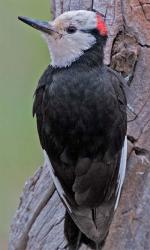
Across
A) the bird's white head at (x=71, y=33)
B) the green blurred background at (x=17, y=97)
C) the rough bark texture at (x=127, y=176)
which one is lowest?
the green blurred background at (x=17, y=97)

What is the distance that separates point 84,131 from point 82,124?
0.03 metres

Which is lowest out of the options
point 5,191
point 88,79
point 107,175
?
point 5,191

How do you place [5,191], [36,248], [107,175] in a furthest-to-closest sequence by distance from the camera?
1. [5,191]
2. [36,248]
3. [107,175]

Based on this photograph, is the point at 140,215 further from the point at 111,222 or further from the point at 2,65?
the point at 2,65

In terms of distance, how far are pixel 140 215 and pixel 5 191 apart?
1697 millimetres

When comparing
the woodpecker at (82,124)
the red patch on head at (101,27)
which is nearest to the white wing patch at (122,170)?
the woodpecker at (82,124)

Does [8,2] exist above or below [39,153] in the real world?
above

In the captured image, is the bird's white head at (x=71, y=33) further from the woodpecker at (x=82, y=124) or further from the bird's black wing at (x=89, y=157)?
the bird's black wing at (x=89, y=157)

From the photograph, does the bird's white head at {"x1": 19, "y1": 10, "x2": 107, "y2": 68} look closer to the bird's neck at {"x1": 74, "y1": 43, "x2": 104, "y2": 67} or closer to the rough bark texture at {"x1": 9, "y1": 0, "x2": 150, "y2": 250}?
the bird's neck at {"x1": 74, "y1": 43, "x2": 104, "y2": 67}

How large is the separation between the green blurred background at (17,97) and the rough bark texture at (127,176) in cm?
108

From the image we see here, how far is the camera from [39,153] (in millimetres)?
6699

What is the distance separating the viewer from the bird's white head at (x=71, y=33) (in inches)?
197

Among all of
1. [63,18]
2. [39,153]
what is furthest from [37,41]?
[63,18]

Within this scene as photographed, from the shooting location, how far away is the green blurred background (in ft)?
21.7
